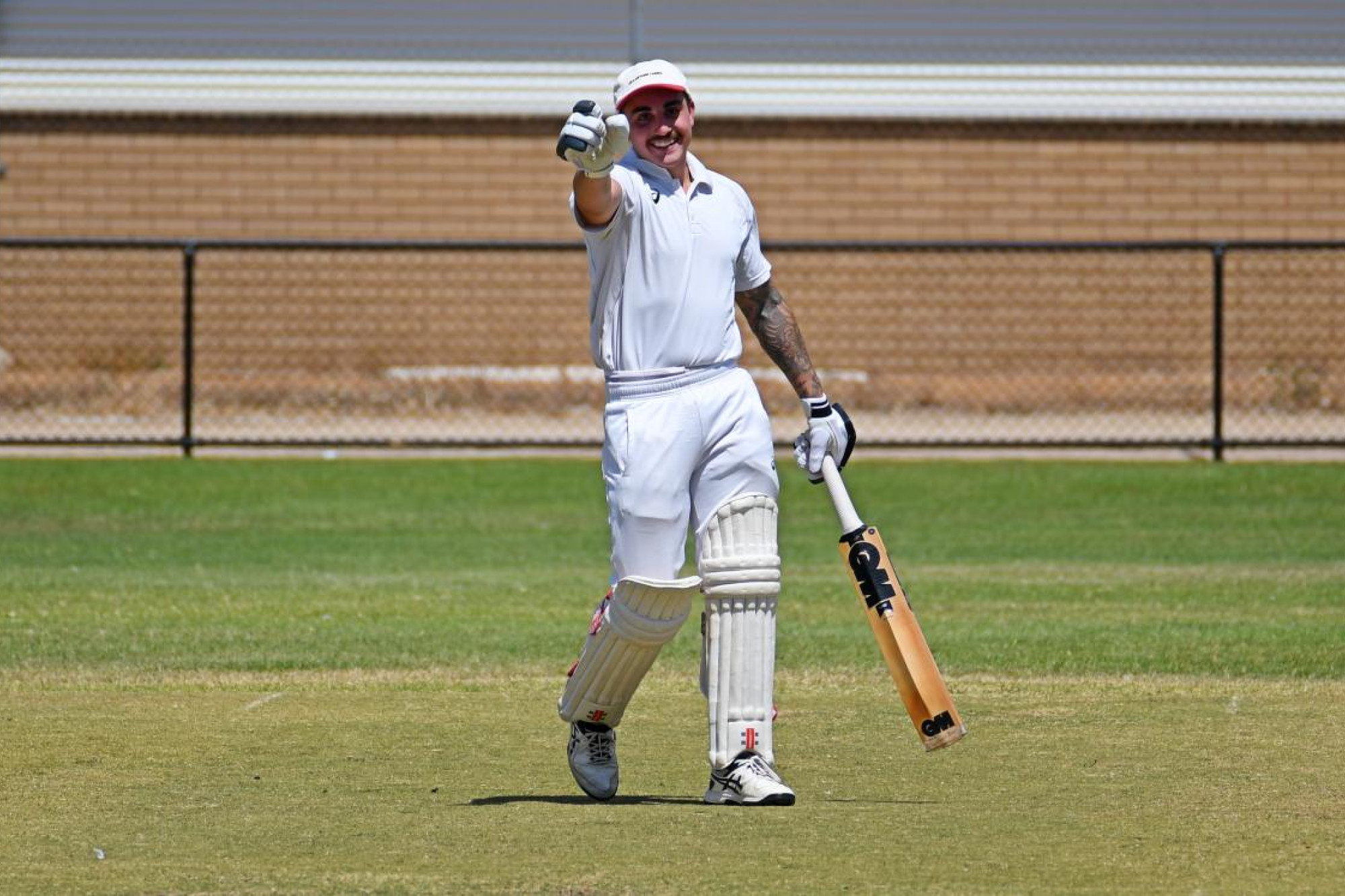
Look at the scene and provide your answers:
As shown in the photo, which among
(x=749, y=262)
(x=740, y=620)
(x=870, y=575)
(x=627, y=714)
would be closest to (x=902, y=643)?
(x=870, y=575)

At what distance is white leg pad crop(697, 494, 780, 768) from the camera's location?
6500 millimetres

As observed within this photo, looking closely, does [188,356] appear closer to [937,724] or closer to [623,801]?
[623,801]

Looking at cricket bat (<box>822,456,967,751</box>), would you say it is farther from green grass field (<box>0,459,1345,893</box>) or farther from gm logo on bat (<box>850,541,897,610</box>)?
green grass field (<box>0,459,1345,893</box>)

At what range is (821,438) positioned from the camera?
6.77 metres

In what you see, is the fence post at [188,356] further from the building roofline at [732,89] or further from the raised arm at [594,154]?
the raised arm at [594,154]

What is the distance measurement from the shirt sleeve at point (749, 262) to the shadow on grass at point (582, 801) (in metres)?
1.49

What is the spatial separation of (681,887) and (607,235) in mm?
2025

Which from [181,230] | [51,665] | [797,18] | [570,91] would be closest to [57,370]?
[181,230]

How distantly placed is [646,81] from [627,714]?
2.83 m

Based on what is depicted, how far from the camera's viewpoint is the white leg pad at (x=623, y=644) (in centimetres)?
650

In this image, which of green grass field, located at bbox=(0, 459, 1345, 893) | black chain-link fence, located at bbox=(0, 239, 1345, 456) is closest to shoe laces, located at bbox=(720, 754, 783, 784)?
green grass field, located at bbox=(0, 459, 1345, 893)

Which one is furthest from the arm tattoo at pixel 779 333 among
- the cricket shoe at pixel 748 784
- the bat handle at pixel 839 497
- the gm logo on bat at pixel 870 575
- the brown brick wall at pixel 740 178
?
the brown brick wall at pixel 740 178

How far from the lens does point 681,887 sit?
5.27 metres

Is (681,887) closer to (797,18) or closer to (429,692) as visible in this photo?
(429,692)
